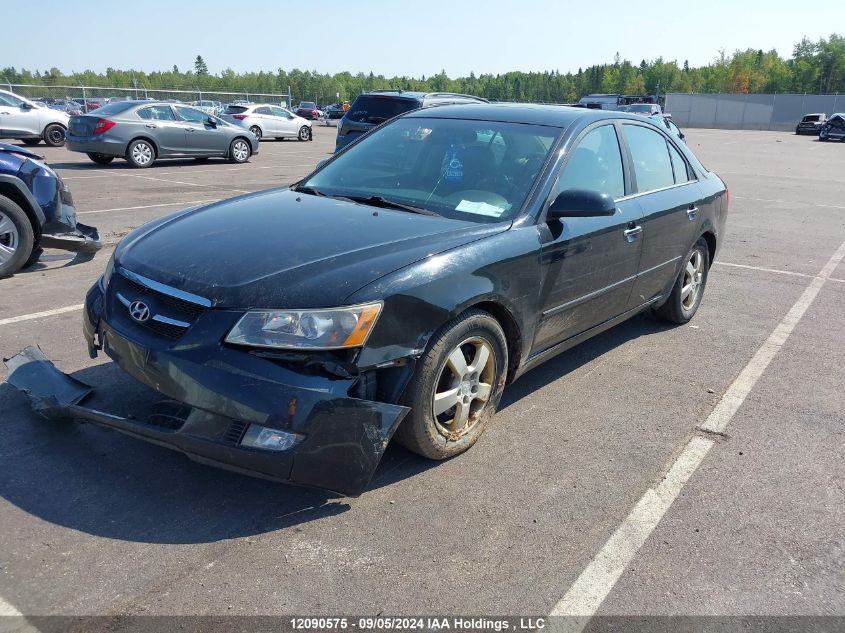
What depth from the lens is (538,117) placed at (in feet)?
14.7

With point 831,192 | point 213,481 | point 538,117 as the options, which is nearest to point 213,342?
point 213,481

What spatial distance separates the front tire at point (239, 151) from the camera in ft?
61.9

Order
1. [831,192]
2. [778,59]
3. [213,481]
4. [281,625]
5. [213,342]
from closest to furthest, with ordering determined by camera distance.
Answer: [281,625]
[213,342]
[213,481]
[831,192]
[778,59]

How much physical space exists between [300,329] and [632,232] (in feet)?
8.59

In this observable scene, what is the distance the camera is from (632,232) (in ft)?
15.1

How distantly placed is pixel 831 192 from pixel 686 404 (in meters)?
15.1

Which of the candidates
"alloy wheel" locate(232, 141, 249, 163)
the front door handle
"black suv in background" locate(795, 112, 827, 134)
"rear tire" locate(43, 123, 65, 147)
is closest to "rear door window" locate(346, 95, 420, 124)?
"alloy wheel" locate(232, 141, 249, 163)

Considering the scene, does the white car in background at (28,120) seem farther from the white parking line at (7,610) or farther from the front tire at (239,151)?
the white parking line at (7,610)

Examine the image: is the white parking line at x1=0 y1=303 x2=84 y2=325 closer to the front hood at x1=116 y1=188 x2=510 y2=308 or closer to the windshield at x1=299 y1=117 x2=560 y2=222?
the front hood at x1=116 y1=188 x2=510 y2=308

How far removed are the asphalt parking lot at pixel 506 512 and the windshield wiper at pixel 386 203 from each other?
1.27 metres

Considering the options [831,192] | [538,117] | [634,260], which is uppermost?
[538,117]

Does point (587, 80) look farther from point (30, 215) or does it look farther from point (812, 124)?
point (30, 215)

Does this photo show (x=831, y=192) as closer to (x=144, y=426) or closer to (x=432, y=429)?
(x=432, y=429)

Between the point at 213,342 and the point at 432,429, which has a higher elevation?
the point at 213,342
